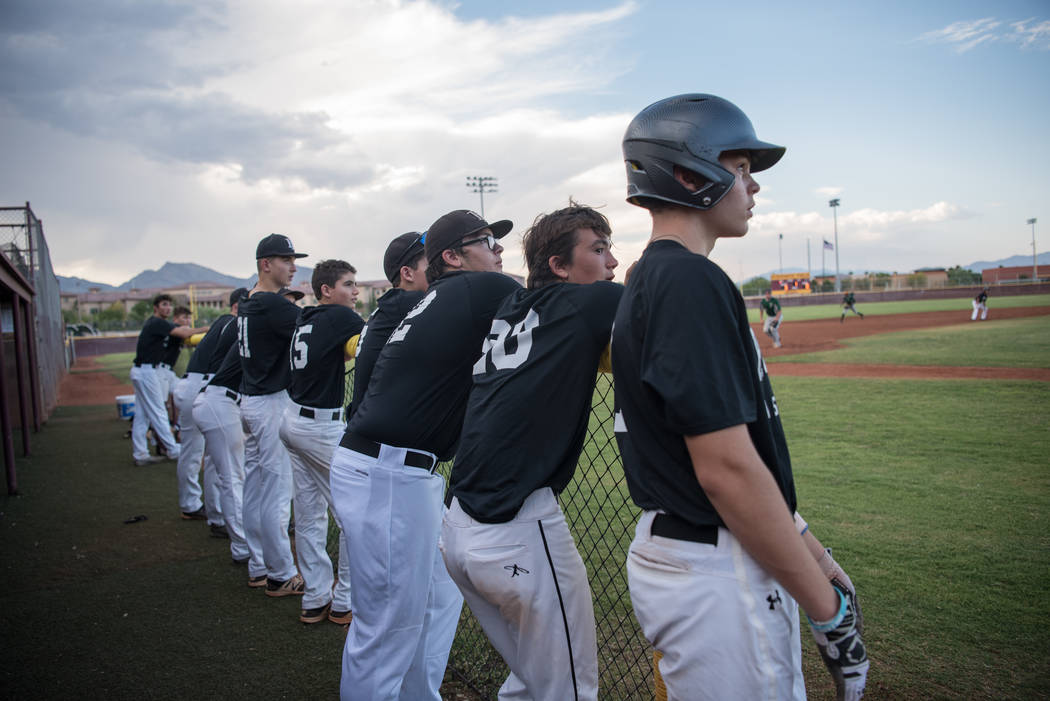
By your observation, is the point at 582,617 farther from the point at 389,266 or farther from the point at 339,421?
the point at 339,421

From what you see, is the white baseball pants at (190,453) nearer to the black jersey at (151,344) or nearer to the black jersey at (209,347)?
the black jersey at (209,347)

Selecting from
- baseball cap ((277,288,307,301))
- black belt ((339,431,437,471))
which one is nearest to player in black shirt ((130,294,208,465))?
baseball cap ((277,288,307,301))

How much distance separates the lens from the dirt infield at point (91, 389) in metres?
19.3

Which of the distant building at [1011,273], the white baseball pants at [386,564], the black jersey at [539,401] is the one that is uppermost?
the distant building at [1011,273]

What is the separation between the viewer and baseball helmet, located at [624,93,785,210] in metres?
1.59

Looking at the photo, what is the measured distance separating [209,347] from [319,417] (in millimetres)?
3219

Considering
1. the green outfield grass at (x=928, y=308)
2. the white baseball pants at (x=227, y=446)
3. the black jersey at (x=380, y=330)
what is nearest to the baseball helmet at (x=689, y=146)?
the black jersey at (x=380, y=330)

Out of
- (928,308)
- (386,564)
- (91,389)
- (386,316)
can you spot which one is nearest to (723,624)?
(386,564)

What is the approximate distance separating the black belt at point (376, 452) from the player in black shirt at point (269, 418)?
209cm

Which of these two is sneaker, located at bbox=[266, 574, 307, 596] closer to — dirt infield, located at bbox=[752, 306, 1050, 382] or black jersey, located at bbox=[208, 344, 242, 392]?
black jersey, located at bbox=[208, 344, 242, 392]

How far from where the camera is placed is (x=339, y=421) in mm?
4207

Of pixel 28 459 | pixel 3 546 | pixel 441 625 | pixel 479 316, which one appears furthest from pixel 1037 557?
pixel 28 459

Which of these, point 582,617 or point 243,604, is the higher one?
point 582,617

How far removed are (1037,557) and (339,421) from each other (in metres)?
5.21
